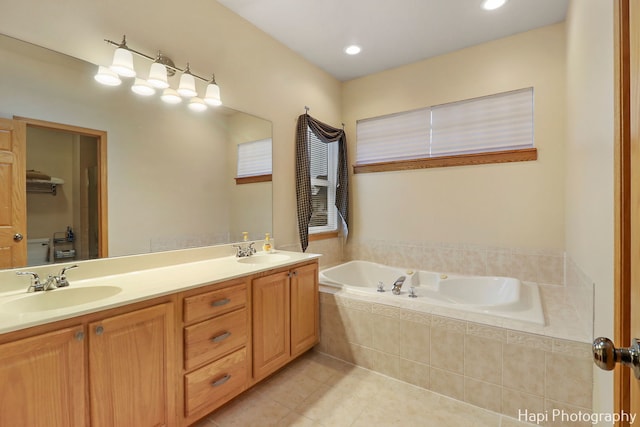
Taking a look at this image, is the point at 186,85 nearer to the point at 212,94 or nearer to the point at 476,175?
the point at 212,94

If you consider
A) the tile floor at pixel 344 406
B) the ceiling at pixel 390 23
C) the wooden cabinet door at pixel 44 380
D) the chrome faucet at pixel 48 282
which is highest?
the ceiling at pixel 390 23

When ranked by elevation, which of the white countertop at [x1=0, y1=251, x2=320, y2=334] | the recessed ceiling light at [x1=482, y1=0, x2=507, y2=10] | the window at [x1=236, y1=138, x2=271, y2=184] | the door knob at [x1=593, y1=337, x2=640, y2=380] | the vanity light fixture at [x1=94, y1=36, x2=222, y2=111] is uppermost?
the recessed ceiling light at [x1=482, y1=0, x2=507, y2=10]

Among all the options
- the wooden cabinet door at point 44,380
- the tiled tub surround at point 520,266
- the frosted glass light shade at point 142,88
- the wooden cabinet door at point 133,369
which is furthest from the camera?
the frosted glass light shade at point 142,88

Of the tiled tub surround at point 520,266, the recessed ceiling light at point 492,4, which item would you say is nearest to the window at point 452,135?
the recessed ceiling light at point 492,4

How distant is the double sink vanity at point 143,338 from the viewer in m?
1.04

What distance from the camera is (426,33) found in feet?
8.63

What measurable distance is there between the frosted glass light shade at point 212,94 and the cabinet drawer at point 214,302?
1.37m

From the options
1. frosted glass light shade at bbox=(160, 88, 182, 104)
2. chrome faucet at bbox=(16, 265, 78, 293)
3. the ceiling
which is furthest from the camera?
the ceiling

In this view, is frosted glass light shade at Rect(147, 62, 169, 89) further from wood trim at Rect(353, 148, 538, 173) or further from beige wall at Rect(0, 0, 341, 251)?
wood trim at Rect(353, 148, 538, 173)

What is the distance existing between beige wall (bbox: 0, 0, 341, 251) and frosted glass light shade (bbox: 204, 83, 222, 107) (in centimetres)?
16

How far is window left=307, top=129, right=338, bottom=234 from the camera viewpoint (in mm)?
3375

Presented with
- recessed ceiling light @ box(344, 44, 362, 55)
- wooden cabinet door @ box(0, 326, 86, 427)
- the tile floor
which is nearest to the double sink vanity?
wooden cabinet door @ box(0, 326, 86, 427)

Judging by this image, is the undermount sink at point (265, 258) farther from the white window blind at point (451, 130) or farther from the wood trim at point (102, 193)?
the white window blind at point (451, 130)

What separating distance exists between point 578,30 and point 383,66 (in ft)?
5.74
